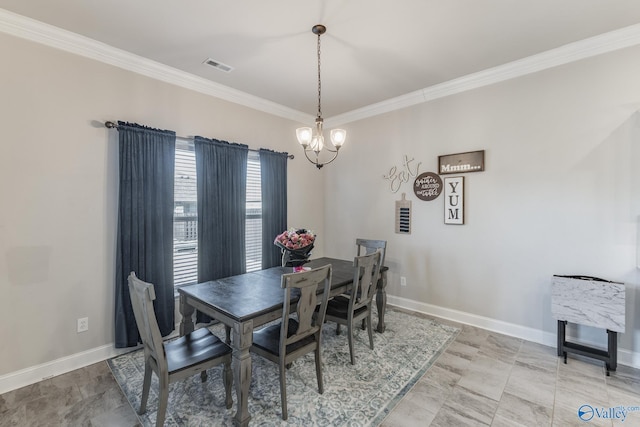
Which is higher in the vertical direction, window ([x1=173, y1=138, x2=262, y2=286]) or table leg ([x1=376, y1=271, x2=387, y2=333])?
window ([x1=173, y1=138, x2=262, y2=286])

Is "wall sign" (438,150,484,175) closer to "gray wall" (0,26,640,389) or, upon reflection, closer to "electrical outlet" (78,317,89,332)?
"gray wall" (0,26,640,389)

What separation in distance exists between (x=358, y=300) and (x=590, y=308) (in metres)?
2.05

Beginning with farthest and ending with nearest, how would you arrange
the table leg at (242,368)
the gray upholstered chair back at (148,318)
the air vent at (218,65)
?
1. the air vent at (218,65)
2. the table leg at (242,368)
3. the gray upholstered chair back at (148,318)

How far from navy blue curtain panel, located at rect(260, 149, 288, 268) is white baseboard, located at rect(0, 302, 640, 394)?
190cm

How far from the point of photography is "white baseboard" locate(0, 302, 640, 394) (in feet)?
7.70

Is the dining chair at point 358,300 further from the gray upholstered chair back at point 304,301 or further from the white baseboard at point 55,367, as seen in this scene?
the white baseboard at point 55,367

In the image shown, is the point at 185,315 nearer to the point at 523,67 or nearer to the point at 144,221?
the point at 144,221

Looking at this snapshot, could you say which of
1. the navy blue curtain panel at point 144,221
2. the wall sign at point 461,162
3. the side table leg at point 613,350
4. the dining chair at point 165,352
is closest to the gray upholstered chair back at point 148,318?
the dining chair at point 165,352

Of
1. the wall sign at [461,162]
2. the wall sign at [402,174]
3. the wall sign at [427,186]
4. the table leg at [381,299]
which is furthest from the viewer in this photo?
the wall sign at [402,174]

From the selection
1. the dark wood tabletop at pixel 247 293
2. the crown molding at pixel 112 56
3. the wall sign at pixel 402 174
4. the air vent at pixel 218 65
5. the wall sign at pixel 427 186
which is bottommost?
the dark wood tabletop at pixel 247 293

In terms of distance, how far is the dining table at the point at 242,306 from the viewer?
1870 millimetres

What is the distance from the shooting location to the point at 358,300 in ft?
9.09

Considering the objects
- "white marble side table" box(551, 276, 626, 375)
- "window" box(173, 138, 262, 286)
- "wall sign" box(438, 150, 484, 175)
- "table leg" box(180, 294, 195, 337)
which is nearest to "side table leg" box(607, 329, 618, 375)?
"white marble side table" box(551, 276, 626, 375)

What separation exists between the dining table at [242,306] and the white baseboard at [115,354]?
104cm
